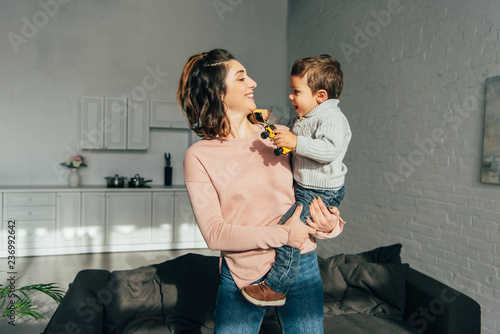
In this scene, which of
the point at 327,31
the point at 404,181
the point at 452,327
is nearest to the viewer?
the point at 452,327

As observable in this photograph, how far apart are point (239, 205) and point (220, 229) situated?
0.38ft

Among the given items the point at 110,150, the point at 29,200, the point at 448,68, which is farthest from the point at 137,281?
the point at 110,150

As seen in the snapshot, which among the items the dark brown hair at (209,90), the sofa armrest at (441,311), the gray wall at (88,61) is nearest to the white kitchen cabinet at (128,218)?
the gray wall at (88,61)

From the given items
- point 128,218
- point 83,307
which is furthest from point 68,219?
point 83,307

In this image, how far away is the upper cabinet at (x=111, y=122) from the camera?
5.82 metres

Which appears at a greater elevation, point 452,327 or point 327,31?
point 327,31

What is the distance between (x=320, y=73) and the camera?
1.49 metres

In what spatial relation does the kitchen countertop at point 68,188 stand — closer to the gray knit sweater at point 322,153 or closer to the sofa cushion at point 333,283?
the sofa cushion at point 333,283

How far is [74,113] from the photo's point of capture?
5934mm

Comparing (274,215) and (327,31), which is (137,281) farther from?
(327,31)

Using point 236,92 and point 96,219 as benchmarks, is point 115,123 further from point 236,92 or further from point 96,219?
point 236,92

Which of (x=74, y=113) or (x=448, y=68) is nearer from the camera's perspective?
(x=448, y=68)

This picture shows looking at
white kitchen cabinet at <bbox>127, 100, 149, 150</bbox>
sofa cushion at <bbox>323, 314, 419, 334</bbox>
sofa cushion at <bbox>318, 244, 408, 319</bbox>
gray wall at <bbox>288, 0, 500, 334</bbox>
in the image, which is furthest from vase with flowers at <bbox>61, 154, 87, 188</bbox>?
sofa cushion at <bbox>323, 314, 419, 334</bbox>

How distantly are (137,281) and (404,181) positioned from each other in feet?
9.28
